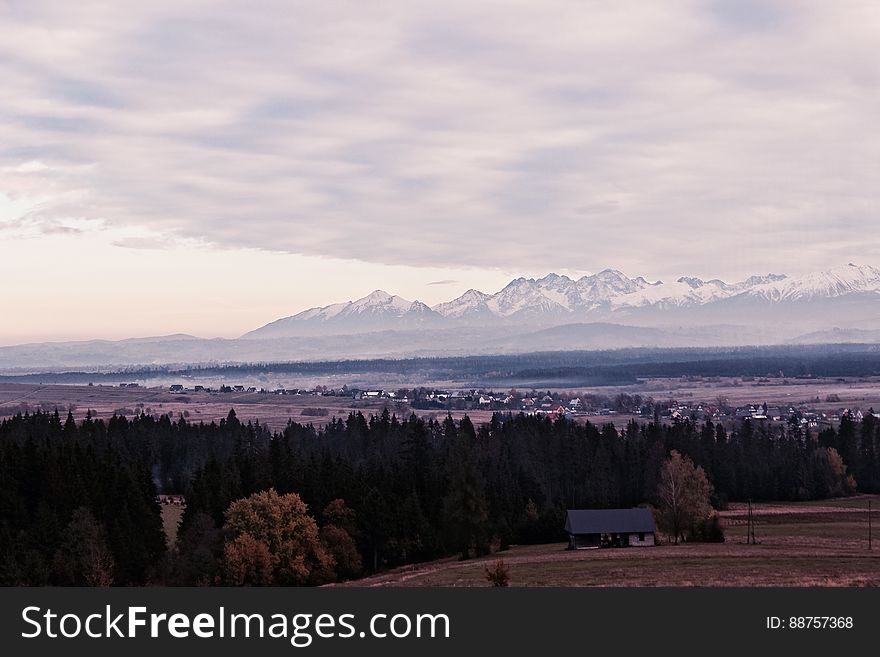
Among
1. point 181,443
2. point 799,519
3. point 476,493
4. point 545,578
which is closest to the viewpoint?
point 545,578

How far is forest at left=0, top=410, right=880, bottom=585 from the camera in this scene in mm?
82375

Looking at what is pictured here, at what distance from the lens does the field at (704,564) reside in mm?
58263

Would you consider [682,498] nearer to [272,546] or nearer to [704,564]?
[704,564]

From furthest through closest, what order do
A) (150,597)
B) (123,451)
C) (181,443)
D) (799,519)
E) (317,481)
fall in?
(181,443), (123,451), (799,519), (317,481), (150,597)

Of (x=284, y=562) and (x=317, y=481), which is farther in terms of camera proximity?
(x=317, y=481)

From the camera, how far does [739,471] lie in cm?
15175

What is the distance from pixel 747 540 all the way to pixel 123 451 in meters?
92.2

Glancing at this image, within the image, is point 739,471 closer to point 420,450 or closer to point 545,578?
point 420,450

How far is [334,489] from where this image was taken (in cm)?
10525

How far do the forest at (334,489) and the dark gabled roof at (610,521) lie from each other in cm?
866

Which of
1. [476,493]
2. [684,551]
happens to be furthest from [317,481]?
[684,551]

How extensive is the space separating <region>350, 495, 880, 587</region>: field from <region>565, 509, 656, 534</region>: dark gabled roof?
320 centimetres

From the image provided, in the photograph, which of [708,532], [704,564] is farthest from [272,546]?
[708,532]

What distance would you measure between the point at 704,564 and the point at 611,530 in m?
29.7
